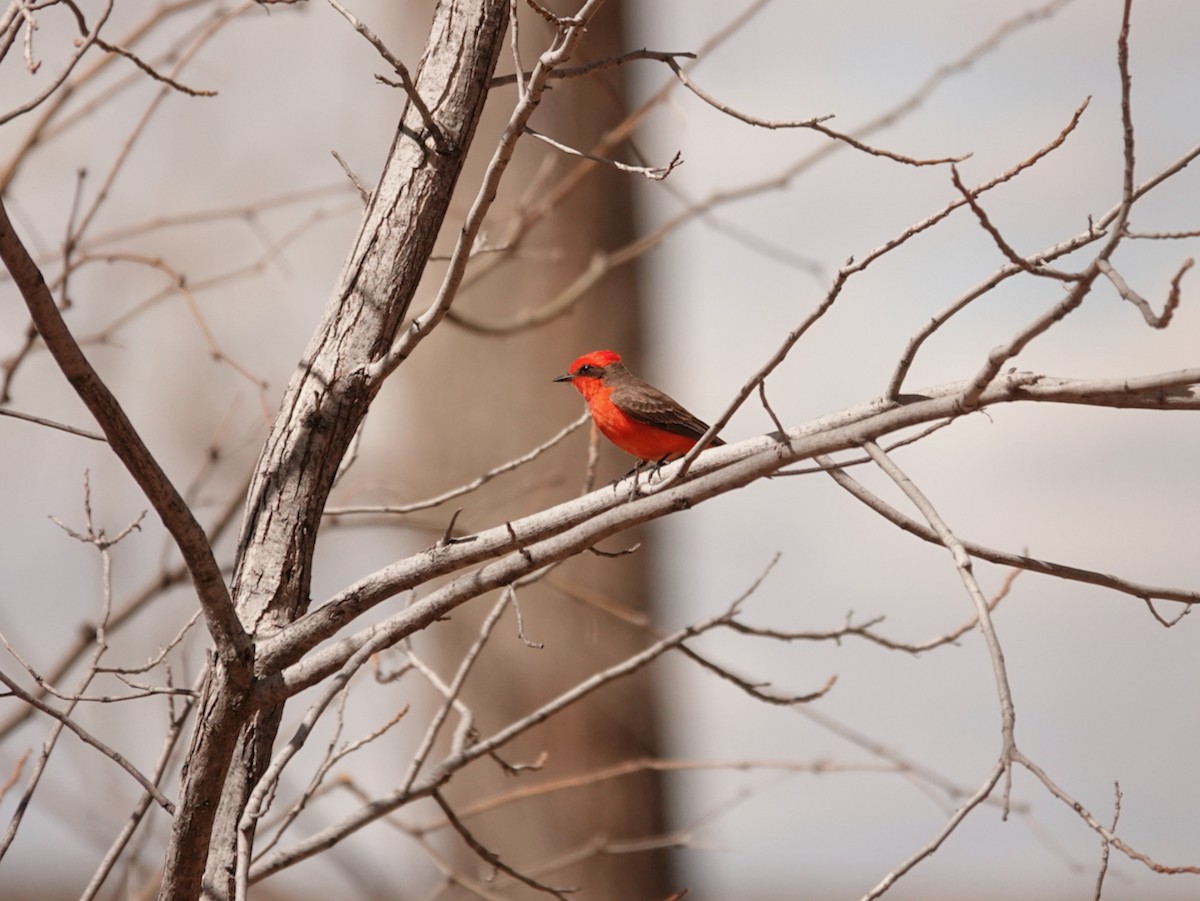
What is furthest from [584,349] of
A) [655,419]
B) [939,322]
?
[939,322]

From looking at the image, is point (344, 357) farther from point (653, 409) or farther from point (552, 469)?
point (552, 469)

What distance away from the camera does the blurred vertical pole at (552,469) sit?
519 centimetres

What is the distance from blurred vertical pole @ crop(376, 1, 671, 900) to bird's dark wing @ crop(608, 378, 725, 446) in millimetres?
1429

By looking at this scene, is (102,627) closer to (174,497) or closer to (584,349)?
(174,497)

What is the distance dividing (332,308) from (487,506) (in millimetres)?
2589

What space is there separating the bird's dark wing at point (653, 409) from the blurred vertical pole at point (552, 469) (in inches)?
56.3

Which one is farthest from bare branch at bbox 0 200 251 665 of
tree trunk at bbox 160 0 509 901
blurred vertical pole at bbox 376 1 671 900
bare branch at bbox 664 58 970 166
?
blurred vertical pole at bbox 376 1 671 900

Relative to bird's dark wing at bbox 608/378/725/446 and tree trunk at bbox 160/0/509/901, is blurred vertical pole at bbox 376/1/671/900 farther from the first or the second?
tree trunk at bbox 160/0/509/901

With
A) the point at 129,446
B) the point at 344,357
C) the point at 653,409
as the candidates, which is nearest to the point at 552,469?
the point at 653,409

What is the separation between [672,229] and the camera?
13.4 ft

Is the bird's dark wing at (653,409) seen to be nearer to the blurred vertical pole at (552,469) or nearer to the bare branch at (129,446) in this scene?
the blurred vertical pole at (552,469)

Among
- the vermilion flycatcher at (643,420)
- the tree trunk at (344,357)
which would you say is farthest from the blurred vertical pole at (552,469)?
the tree trunk at (344,357)

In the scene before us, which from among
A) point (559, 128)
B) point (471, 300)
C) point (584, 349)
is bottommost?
point (584, 349)

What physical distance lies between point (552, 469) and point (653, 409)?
1.63 meters
